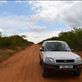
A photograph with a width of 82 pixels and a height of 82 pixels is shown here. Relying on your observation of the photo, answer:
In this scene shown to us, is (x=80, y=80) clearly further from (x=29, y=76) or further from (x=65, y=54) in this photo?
(x=29, y=76)

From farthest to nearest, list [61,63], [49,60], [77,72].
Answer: [77,72] < [49,60] < [61,63]

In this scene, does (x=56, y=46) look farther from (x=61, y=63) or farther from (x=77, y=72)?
(x=61, y=63)

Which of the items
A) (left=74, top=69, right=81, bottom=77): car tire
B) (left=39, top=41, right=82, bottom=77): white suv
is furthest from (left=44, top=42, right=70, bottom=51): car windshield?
(left=74, top=69, right=81, bottom=77): car tire

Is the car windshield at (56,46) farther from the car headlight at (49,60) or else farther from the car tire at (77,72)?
the car headlight at (49,60)

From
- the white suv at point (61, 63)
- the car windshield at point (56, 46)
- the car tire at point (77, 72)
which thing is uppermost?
the car windshield at point (56, 46)

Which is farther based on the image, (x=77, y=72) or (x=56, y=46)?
(x=56, y=46)

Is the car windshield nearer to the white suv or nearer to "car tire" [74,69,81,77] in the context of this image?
the white suv

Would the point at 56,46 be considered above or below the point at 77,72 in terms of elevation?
above

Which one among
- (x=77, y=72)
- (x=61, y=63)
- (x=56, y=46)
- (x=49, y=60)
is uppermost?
(x=56, y=46)

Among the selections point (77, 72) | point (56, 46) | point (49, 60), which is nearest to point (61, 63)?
point (49, 60)

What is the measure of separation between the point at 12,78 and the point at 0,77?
73 cm

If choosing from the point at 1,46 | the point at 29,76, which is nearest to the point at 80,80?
the point at 29,76

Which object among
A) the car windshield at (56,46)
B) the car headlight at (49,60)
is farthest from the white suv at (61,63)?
the car windshield at (56,46)

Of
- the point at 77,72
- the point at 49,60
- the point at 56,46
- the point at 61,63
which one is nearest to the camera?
the point at 61,63
